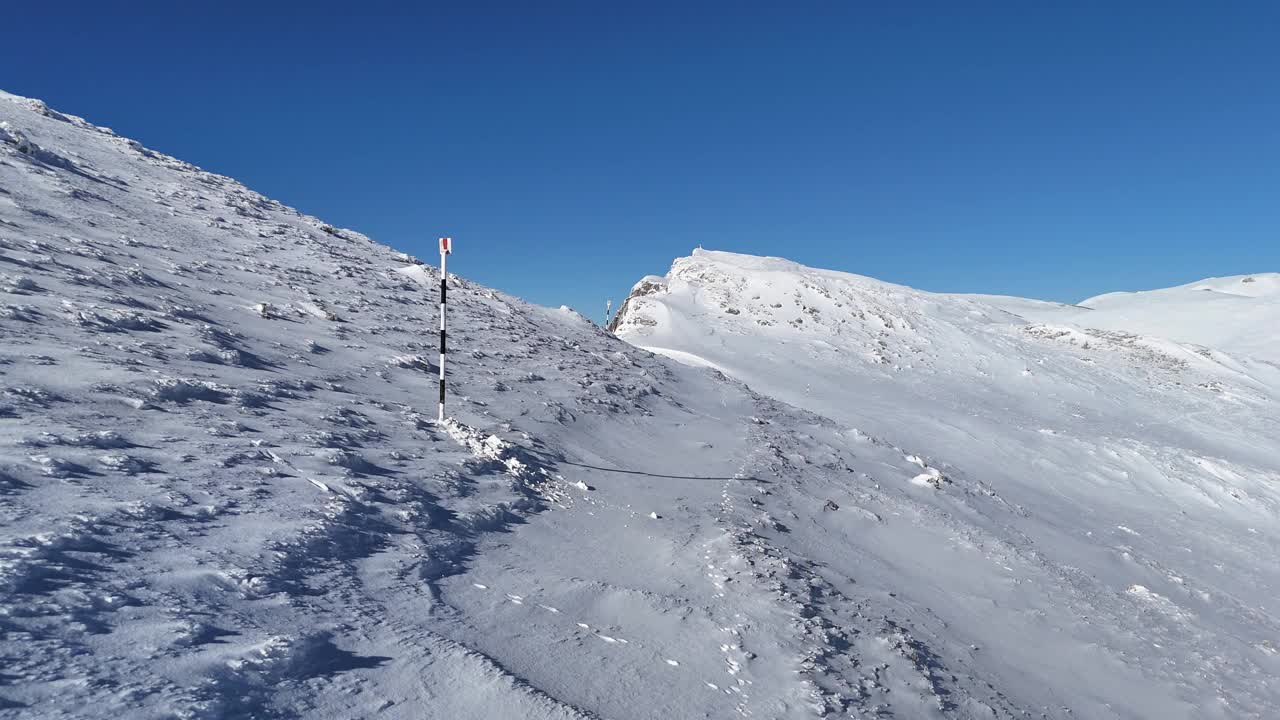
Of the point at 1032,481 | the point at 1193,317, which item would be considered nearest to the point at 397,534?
the point at 1032,481

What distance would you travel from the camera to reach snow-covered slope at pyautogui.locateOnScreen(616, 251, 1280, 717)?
26.1 ft

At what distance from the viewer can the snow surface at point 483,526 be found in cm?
405

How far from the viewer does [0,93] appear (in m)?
23.7

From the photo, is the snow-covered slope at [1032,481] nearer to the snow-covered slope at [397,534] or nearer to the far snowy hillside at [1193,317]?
the snow-covered slope at [397,534]

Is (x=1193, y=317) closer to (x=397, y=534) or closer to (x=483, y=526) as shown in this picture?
(x=483, y=526)

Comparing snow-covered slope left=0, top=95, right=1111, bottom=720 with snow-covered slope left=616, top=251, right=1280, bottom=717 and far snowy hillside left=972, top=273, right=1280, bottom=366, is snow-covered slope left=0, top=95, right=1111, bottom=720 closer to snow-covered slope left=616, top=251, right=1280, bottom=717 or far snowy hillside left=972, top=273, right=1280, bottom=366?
snow-covered slope left=616, top=251, right=1280, bottom=717

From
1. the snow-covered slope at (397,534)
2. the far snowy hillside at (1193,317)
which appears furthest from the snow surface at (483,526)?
the far snowy hillside at (1193,317)

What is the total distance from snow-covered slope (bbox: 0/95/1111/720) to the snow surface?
0.11 ft

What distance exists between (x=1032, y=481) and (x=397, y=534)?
1694 cm

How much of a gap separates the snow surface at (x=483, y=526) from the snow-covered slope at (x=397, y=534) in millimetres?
34

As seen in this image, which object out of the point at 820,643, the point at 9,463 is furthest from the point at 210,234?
the point at 820,643

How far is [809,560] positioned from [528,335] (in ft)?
34.2

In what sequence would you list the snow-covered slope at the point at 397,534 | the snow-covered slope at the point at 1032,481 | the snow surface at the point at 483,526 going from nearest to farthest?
the snow-covered slope at the point at 397,534, the snow surface at the point at 483,526, the snow-covered slope at the point at 1032,481

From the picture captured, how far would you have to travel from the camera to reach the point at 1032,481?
57.6 ft
